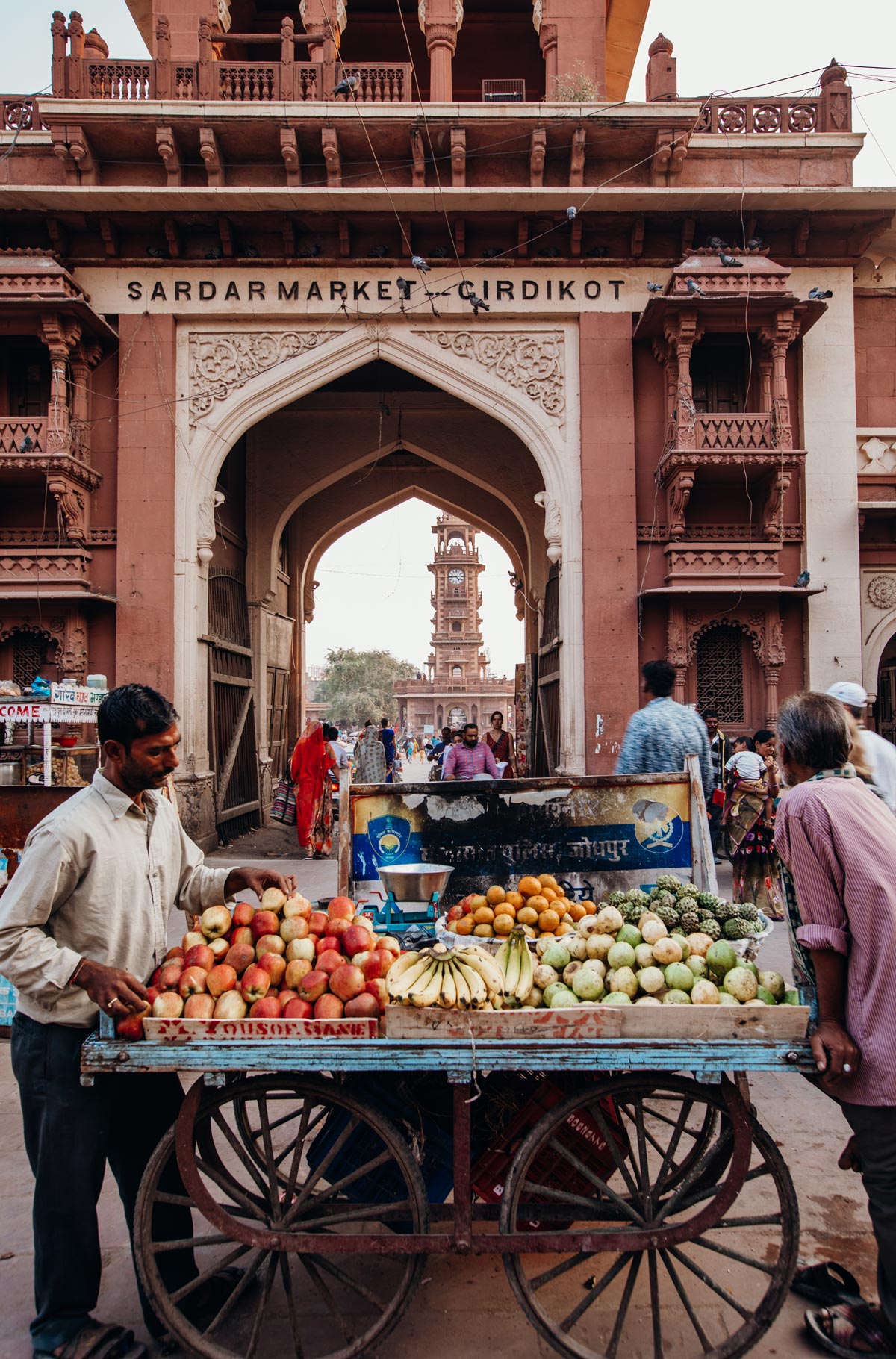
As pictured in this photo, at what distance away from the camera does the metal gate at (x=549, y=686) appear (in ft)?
35.2

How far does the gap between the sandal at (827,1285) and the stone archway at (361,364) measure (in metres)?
7.15

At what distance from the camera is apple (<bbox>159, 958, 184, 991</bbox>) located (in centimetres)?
233

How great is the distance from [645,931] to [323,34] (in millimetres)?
10871

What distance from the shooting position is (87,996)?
2271 mm

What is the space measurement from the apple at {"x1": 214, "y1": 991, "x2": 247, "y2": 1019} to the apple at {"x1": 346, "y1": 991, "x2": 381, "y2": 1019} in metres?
0.29

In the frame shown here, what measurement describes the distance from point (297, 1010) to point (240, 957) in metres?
0.28

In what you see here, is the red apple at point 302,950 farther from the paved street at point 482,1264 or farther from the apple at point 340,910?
the paved street at point 482,1264

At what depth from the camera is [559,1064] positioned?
85.2 inches

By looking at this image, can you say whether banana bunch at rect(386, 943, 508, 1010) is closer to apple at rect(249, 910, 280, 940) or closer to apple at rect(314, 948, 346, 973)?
apple at rect(314, 948, 346, 973)

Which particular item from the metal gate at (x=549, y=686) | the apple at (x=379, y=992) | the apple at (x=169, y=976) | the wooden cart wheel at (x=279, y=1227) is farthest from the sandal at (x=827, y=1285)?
the metal gate at (x=549, y=686)

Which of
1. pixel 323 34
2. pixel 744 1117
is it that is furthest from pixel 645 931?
pixel 323 34

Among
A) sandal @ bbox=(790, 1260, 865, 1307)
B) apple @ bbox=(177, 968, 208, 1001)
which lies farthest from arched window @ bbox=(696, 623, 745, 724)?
apple @ bbox=(177, 968, 208, 1001)

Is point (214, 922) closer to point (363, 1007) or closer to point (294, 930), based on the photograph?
point (294, 930)

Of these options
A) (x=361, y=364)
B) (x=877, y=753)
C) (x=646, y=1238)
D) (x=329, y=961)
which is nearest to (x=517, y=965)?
(x=329, y=961)
